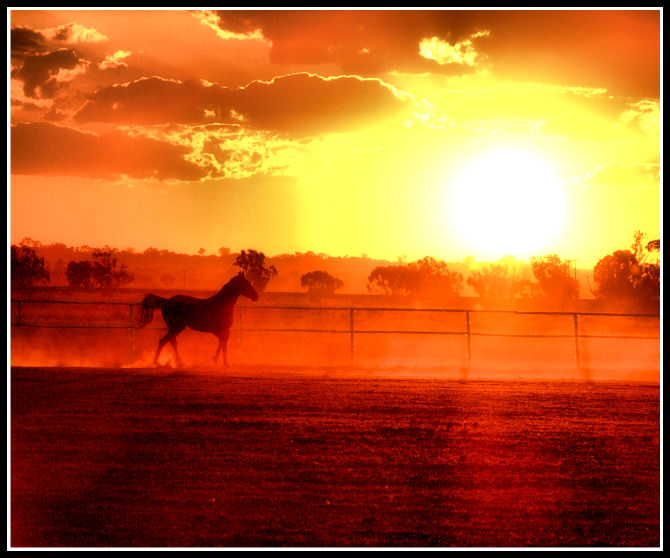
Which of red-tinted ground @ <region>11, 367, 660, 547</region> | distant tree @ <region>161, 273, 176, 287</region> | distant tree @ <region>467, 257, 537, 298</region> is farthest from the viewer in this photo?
distant tree @ <region>161, 273, 176, 287</region>

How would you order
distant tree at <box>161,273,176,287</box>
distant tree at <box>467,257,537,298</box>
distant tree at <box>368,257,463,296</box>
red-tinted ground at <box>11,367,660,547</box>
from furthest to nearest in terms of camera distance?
distant tree at <box>161,273,176,287</box> < distant tree at <box>368,257,463,296</box> < distant tree at <box>467,257,537,298</box> < red-tinted ground at <box>11,367,660,547</box>

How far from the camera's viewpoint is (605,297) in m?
62.8

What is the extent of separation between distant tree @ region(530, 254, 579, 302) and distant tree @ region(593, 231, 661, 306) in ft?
24.5

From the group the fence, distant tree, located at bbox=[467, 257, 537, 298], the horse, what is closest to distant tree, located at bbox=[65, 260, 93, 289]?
the fence

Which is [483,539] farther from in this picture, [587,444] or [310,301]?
[310,301]

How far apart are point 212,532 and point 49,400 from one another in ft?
22.3

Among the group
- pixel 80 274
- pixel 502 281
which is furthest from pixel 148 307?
pixel 80 274

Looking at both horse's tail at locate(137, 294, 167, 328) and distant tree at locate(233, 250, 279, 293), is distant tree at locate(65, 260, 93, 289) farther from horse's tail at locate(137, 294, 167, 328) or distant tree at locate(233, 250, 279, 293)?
horse's tail at locate(137, 294, 167, 328)

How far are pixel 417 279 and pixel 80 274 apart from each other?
36417 millimetres

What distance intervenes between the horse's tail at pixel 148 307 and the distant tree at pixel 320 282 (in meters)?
73.3

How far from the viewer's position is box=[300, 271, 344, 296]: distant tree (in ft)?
306

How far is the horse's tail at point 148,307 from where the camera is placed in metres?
17.7

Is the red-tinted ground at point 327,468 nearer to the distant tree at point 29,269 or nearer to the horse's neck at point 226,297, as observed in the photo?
the horse's neck at point 226,297

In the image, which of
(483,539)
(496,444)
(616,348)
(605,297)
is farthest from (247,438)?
(605,297)
